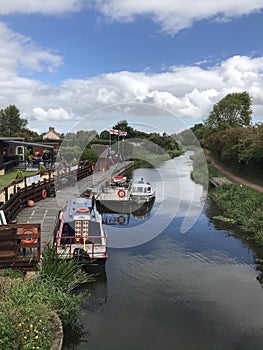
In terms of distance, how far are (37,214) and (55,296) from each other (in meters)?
9.48

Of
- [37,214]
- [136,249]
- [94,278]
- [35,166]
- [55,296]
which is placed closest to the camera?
[55,296]

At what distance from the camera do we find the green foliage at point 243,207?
16562mm

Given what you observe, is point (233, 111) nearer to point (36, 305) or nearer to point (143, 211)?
point (143, 211)

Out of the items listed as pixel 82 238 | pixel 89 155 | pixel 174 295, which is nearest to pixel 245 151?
pixel 89 155

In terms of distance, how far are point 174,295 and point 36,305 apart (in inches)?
186

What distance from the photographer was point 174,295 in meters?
10.1

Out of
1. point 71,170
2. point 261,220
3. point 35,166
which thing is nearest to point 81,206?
point 261,220

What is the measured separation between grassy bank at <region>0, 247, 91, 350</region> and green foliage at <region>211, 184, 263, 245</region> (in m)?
9.58

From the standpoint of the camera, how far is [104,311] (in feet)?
30.2

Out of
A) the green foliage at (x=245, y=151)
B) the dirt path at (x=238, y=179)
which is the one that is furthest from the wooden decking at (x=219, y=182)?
the green foliage at (x=245, y=151)

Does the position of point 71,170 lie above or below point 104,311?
above

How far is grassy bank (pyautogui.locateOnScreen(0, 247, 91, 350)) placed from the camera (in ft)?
19.7

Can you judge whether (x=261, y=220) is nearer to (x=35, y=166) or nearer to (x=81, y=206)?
(x=81, y=206)

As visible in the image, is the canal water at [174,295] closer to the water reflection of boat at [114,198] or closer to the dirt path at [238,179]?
the water reflection of boat at [114,198]
